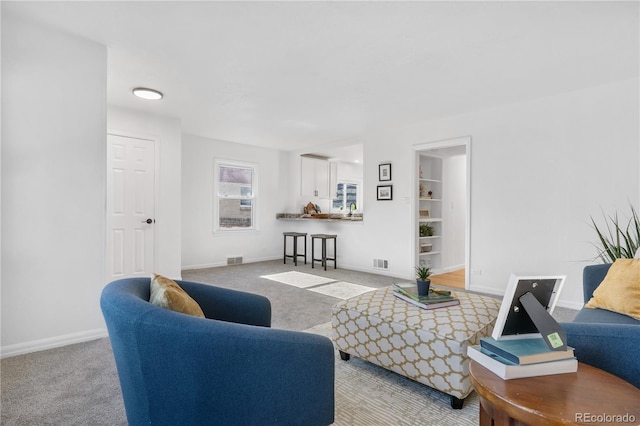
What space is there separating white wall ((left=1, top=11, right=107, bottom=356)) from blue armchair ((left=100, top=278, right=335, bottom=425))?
1.83 meters

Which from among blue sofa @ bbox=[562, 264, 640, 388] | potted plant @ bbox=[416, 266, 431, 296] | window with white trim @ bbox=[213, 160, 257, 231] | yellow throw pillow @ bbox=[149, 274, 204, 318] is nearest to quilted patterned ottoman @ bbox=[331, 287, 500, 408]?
potted plant @ bbox=[416, 266, 431, 296]

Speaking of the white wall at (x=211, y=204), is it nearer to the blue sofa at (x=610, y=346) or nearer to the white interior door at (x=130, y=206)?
the white interior door at (x=130, y=206)

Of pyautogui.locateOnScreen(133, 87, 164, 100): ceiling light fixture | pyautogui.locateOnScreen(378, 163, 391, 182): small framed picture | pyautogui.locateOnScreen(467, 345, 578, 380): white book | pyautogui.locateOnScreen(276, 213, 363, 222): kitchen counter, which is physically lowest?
pyautogui.locateOnScreen(467, 345, 578, 380): white book

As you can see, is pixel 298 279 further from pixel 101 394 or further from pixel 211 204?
pixel 101 394

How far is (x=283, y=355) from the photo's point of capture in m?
1.10

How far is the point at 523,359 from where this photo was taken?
100cm

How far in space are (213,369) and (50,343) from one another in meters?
2.30

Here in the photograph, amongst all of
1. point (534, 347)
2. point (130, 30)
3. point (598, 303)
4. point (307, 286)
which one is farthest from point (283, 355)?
point (307, 286)

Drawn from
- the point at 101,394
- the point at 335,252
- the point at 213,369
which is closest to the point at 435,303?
the point at 213,369

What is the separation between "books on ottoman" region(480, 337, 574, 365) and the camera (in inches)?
39.7

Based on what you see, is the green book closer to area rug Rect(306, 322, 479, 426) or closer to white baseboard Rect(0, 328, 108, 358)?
area rug Rect(306, 322, 479, 426)

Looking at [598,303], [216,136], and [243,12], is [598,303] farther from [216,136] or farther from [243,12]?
[216,136]

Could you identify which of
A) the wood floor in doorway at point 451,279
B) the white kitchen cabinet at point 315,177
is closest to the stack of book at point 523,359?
the wood floor in doorway at point 451,279

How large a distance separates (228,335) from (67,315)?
2.32 m
